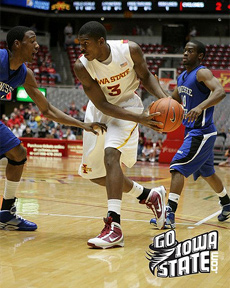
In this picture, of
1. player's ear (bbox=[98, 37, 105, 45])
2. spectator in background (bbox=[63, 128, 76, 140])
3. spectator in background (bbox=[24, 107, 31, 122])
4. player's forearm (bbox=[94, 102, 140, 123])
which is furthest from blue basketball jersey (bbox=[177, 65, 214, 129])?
spectator in background (bbox=[24, 107, 31, 122])

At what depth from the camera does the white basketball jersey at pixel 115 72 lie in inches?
178

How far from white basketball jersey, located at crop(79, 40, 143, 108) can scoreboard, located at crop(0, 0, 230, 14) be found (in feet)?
74.0

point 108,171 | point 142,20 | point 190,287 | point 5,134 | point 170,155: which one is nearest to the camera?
point 190,287

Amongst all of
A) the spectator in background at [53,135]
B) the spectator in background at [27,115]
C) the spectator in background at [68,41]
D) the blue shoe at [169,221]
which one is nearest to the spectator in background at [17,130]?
the spectator in background at [53,135]

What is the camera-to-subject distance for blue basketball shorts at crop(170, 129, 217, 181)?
5391 mm

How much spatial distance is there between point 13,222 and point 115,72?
163 cm

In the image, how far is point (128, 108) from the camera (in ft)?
15.3

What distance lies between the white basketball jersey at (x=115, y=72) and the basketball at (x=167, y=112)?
42cm

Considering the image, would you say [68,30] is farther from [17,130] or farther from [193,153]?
[193,153]

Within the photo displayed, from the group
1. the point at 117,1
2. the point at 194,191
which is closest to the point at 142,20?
the point at 117,1

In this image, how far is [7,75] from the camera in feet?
15.1

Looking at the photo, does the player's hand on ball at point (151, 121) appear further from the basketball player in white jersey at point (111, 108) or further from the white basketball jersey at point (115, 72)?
the white basketball jersey at point (115, 72)

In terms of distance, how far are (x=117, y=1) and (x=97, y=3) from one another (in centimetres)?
116

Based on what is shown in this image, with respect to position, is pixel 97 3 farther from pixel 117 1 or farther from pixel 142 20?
pixel 142 20
